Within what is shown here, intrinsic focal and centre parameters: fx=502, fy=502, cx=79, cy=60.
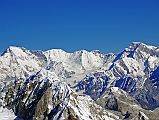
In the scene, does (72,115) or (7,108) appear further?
(7,108)

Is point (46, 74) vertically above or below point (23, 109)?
above

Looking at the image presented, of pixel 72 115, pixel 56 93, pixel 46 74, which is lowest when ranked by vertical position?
pixel 72 115

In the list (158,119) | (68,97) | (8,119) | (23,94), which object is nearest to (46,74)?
(23,94)

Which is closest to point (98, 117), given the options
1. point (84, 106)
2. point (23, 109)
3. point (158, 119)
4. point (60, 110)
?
point (84, 106)

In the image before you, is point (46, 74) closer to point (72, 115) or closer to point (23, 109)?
point (23, 109)


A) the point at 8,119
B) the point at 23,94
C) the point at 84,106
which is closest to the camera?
the point at 84,106

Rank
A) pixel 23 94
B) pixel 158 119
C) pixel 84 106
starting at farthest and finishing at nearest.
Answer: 1. pixel 158 119
2. pixel 23 94
3. pixel 84 106

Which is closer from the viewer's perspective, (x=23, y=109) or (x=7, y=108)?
(x=23, y=109)

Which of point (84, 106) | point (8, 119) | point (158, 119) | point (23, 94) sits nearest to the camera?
point (84, 106)

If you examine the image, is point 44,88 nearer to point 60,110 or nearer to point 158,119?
point 60,110
